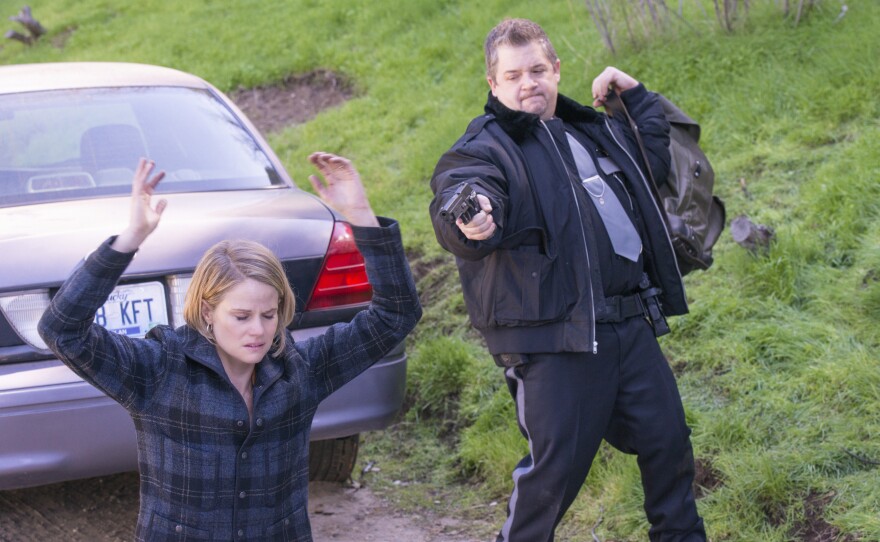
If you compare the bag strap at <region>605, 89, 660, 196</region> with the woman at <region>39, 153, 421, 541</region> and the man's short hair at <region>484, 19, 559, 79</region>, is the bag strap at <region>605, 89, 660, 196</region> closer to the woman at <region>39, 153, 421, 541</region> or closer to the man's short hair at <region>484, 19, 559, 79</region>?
the man's short hair at <region>484, 19, 559, 79</region>

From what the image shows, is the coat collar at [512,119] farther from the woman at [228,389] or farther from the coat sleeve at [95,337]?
the coat sleeve at [95,337]

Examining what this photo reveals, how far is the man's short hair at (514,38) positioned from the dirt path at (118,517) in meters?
1.85

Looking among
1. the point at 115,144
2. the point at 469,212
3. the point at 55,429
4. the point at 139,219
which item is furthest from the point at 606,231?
the point at 115,144

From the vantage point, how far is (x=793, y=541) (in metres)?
3.45

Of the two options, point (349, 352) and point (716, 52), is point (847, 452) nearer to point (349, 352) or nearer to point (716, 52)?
point (349, 352)

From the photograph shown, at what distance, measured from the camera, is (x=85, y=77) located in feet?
15.9

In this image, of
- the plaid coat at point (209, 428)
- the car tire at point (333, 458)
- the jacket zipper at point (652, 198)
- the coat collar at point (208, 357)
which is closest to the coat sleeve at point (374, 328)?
the plaid coat at point (209, 428)

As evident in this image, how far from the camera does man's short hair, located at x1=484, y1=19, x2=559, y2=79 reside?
3230 mm

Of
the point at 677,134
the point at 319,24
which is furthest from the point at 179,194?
the point at 319,24

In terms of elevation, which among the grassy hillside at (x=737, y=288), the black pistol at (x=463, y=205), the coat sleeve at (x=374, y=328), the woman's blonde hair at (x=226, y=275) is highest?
the black pistol at (x=463, y=205)

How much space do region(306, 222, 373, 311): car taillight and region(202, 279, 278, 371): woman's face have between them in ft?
4.21

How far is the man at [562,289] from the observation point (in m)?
3.05

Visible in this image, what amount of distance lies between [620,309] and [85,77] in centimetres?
288

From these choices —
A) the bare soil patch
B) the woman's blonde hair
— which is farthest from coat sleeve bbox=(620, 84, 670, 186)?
the bare soil patch
